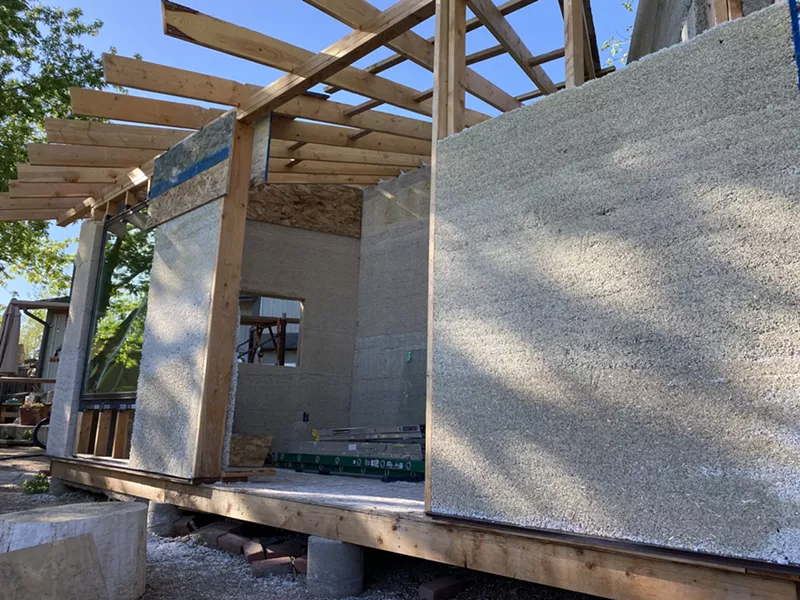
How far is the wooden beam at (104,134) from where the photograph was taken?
657cm

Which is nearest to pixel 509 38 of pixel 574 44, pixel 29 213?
pixel 574 44

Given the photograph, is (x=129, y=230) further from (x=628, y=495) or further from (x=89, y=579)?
(x=628, y=495)

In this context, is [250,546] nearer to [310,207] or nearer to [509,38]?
[509,38]

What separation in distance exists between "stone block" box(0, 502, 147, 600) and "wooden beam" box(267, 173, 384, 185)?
605 cm

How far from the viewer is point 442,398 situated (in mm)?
3562

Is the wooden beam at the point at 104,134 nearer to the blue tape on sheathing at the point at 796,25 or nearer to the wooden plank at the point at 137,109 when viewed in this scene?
the wooden plank at the point at 137,109

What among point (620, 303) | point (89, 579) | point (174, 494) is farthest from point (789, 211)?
point (174, 494)

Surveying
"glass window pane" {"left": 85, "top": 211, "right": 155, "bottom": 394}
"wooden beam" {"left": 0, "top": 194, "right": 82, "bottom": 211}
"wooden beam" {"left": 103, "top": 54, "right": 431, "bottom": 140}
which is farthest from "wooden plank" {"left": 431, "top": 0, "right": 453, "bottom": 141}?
"wooden beam" {"left": 0, "top": 194, "right": 82, "bottom": 211}

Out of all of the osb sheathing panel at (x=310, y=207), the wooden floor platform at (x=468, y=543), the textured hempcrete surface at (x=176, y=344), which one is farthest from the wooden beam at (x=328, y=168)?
the wooden floor platform at (x=468, y=543)

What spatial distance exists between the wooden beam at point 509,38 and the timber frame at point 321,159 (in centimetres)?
2

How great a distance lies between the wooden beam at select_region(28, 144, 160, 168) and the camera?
23.1ft

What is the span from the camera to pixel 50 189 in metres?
8.34

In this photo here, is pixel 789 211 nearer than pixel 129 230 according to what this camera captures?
Yes

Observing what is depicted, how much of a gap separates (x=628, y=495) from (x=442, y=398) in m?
1.20
